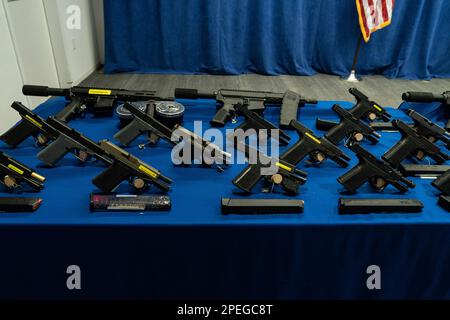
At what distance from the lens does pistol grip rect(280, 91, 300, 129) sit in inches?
69.2

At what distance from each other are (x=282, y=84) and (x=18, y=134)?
10.4ft

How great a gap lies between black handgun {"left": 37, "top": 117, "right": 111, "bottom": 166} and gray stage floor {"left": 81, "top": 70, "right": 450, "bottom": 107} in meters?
2.40

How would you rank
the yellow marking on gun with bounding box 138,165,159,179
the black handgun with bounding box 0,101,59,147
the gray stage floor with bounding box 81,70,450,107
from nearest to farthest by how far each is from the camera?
the yellow marking on gun with bounding box 138,165,159,179
the black handgun with bounding box 0,101,59,147
the gray stage floor with bounding box 81,70,450,107

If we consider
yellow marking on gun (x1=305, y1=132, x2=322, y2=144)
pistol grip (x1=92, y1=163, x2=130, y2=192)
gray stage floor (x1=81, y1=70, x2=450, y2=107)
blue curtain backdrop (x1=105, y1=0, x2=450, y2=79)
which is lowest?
gray stage floor (x1=81, y1=70, x2=450, y2=107)

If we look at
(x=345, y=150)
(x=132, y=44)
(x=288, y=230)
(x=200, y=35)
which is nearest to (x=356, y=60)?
(x=200, y=35)

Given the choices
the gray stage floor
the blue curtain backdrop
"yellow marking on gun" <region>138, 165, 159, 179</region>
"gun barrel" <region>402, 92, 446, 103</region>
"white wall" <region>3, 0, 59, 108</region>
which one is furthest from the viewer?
the blue curtain backdrop

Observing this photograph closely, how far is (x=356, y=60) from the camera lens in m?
4.27

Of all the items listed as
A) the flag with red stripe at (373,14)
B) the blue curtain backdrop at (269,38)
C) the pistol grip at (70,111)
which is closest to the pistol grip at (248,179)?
the pistol grip at (70,111)

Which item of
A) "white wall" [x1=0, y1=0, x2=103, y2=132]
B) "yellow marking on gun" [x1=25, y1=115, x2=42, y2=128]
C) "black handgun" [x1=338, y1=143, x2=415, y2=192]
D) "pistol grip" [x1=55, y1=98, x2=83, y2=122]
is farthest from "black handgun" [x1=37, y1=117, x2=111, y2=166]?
"white wall" [x1=0, y1=0, x2=103, y2=132]

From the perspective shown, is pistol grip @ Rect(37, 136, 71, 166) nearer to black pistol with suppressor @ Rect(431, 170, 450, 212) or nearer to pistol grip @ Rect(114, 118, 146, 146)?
pistol grip @ Rect(114, 118, 146, 146)

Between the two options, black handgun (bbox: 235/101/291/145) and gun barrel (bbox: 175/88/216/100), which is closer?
black handgun (bbox: 235/101/291/145)

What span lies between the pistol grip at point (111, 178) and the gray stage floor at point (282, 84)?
Answer: 2.60 meters
